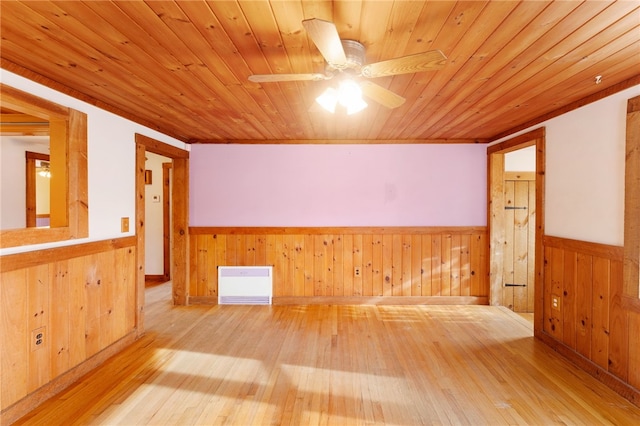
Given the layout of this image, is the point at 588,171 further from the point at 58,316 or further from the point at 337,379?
the point at 58,316

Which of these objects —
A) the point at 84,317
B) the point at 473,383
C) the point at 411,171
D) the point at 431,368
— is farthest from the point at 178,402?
the point at 411,171

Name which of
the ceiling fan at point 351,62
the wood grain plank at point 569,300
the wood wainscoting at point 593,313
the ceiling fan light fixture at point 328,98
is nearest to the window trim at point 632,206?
the wood wainscoting at point 593,313

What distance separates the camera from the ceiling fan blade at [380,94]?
1.92 meters

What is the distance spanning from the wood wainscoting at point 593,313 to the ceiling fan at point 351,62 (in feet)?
7.05

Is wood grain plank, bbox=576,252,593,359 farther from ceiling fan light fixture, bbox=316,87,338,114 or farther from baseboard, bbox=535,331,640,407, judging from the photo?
ceiling fan light fixture, bbox=316,87,338,114

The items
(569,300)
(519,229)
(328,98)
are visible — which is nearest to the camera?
(328,98)

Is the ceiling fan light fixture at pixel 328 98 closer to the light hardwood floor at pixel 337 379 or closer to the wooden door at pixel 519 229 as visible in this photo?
the light hardwood floor at pixel 337 379

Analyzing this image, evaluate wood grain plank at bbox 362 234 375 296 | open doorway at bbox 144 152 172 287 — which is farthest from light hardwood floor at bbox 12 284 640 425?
open doorway at bbox 144 152 172 287

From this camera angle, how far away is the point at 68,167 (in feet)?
8.22

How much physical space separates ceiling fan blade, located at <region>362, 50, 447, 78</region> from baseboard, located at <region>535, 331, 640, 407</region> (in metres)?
2.58

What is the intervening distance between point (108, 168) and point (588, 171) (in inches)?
164

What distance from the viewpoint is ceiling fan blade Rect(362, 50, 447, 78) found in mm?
1483

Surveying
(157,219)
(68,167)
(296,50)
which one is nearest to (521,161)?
(296,50)

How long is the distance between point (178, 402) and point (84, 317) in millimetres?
1130
